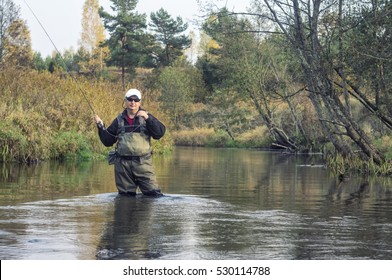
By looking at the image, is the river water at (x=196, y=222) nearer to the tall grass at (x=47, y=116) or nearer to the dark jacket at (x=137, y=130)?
the dark jacket at (x=137, y=130)

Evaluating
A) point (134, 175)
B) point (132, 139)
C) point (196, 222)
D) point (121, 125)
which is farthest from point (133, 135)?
point (196, 222)

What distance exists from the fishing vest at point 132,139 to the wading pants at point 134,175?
0.12 meters

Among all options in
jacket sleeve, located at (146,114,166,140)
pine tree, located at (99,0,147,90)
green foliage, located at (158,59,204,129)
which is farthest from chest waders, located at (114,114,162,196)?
pine tree, located at (99,0,147,90)

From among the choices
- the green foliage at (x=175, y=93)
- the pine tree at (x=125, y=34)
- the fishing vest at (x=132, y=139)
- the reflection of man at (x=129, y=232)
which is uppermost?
the pine tree at (x=125, y=34)

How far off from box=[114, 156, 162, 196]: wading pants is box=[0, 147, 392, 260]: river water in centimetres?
24

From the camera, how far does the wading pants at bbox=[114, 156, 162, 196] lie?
11.3 metres

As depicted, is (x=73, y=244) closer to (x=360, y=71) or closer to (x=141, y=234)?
(x=141, y=234)

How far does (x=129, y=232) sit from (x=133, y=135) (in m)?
2.93

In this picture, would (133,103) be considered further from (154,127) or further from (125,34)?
(125,34)

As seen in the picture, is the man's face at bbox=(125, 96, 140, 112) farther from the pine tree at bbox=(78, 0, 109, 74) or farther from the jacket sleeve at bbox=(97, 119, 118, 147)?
the pine tree at bbox=(78, 0, 109, 74)

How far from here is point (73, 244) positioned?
7.52 metres

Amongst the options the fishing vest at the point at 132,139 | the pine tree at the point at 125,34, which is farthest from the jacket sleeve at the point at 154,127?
the pine tree at the point at 125,34

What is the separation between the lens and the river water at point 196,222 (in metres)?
7.24

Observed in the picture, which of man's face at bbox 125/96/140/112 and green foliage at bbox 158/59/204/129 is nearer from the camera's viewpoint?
man's face at bbox 125/96/140/112
